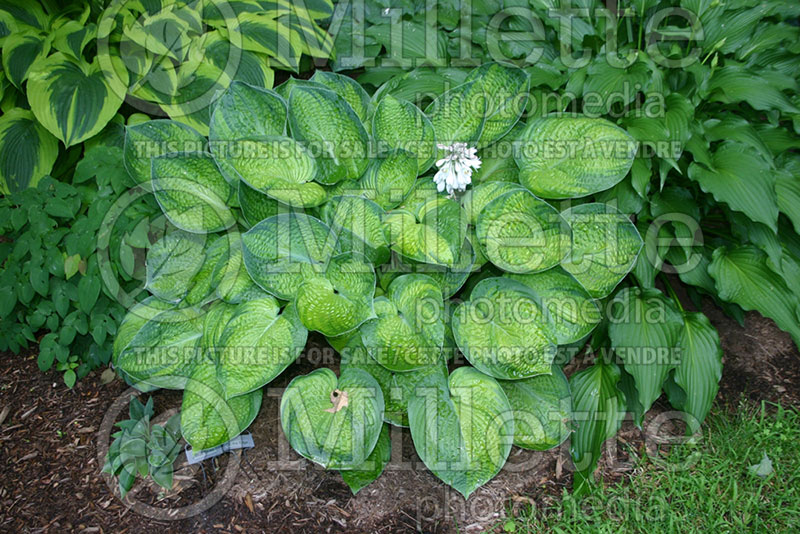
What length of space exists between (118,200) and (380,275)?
3.51ft

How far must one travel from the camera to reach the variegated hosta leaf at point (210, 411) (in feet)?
6.70

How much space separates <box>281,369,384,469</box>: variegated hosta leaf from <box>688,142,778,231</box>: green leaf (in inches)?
56.3

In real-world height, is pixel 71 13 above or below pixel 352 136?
above

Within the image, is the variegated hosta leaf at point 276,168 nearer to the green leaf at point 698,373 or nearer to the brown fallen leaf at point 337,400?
the brown fallen leaf at point 337,400

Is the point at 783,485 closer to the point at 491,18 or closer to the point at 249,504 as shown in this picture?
the point at 249,504

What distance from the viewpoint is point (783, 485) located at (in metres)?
2.16

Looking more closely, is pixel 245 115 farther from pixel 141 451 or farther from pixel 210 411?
pixel 141 451

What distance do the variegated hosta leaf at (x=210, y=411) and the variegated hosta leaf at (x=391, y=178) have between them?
0.87m

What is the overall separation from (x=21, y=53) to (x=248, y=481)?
1.99 meters

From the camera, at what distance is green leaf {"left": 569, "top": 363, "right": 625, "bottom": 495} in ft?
7.00

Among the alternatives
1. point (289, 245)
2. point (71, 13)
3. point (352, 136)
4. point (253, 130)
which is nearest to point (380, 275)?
point (289, 245)

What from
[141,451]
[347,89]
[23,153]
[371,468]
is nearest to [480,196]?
[347,89]

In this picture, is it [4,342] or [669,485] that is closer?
[669,485]

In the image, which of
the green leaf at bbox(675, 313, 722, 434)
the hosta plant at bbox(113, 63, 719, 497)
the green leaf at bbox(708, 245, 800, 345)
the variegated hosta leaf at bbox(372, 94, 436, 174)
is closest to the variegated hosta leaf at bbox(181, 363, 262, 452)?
the hosta plant at bbox(113, 63, 719, 497)
